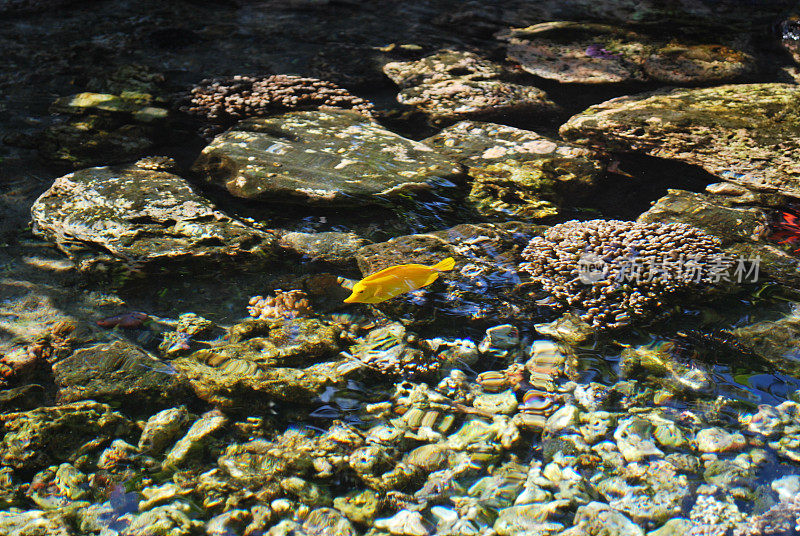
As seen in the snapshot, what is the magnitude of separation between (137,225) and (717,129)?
15.7ft

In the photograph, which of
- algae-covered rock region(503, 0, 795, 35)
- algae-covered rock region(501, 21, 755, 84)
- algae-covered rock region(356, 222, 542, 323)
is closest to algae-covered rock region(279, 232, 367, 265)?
algae-covered rock region(356, 222, 542, 323)

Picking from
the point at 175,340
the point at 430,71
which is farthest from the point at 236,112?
the point at 175,340

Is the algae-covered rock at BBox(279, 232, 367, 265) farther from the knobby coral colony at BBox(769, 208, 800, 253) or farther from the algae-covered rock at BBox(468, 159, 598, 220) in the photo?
the knobby coral colony at BBox(769, 208, 800, 253)

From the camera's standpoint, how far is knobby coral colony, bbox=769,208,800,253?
3.98m

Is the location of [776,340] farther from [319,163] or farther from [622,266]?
[319,163]

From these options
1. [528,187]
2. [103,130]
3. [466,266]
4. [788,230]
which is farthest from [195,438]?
[788,230]

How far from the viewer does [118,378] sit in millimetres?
3201

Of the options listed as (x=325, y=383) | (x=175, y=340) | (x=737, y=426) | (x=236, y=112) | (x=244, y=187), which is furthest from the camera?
(x=236, y=112)

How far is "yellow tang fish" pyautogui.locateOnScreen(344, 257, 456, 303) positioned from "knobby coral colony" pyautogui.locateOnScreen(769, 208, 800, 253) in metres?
2.38

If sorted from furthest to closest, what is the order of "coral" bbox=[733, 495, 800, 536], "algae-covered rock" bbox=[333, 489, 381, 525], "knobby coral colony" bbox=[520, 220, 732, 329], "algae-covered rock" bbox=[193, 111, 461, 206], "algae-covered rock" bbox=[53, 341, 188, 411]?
"algae-covered rock" bbox=[193, 111, 461, 206] < "knobby coral colony" bbox=[520, 220, 732, 329] < "algae-covered rock" bbox=[53, 341, 188, 411] < "algae-covered rock" bbox=[333, 489, 381, 525] < "coral" bbox=[733, 495, 800, 536]

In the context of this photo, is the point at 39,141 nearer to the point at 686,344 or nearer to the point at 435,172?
the point at 435,172

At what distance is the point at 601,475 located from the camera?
107 inches

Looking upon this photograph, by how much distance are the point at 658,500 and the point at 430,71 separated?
5113 millimetres

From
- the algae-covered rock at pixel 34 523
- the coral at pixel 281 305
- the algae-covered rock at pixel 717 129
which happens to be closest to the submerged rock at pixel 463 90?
the algae-covered rock at pixel 717 129
